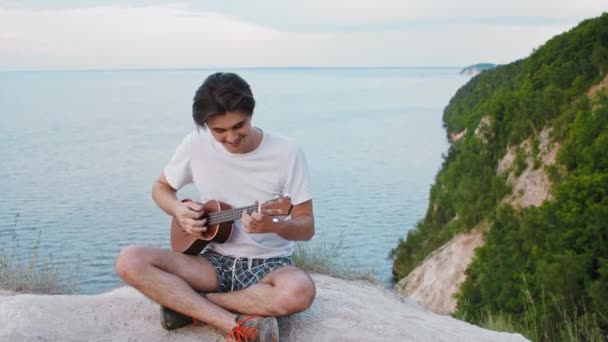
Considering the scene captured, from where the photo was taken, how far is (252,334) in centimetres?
414

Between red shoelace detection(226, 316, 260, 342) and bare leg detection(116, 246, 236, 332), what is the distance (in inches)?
1.4

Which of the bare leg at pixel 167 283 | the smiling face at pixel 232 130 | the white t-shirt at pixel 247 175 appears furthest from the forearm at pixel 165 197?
the smiling face at pixel 232 130

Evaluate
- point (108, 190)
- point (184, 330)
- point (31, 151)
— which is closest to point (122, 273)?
point (184, 330)

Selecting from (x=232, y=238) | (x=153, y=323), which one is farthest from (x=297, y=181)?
(x=153, y=323)

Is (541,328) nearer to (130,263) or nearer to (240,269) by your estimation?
(240,269)

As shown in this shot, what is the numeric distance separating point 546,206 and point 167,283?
18361 mm

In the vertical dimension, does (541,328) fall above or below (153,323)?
below

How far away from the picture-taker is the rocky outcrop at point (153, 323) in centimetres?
442

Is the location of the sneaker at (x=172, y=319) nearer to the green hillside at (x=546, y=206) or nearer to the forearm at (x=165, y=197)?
the forearm at (x=165, y=197)

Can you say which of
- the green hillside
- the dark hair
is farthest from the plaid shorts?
the green hillside

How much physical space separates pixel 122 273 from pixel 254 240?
83cm

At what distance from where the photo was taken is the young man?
4121 mm

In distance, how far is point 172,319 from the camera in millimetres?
4391

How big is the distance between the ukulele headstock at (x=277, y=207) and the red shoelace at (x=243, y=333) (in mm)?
729
